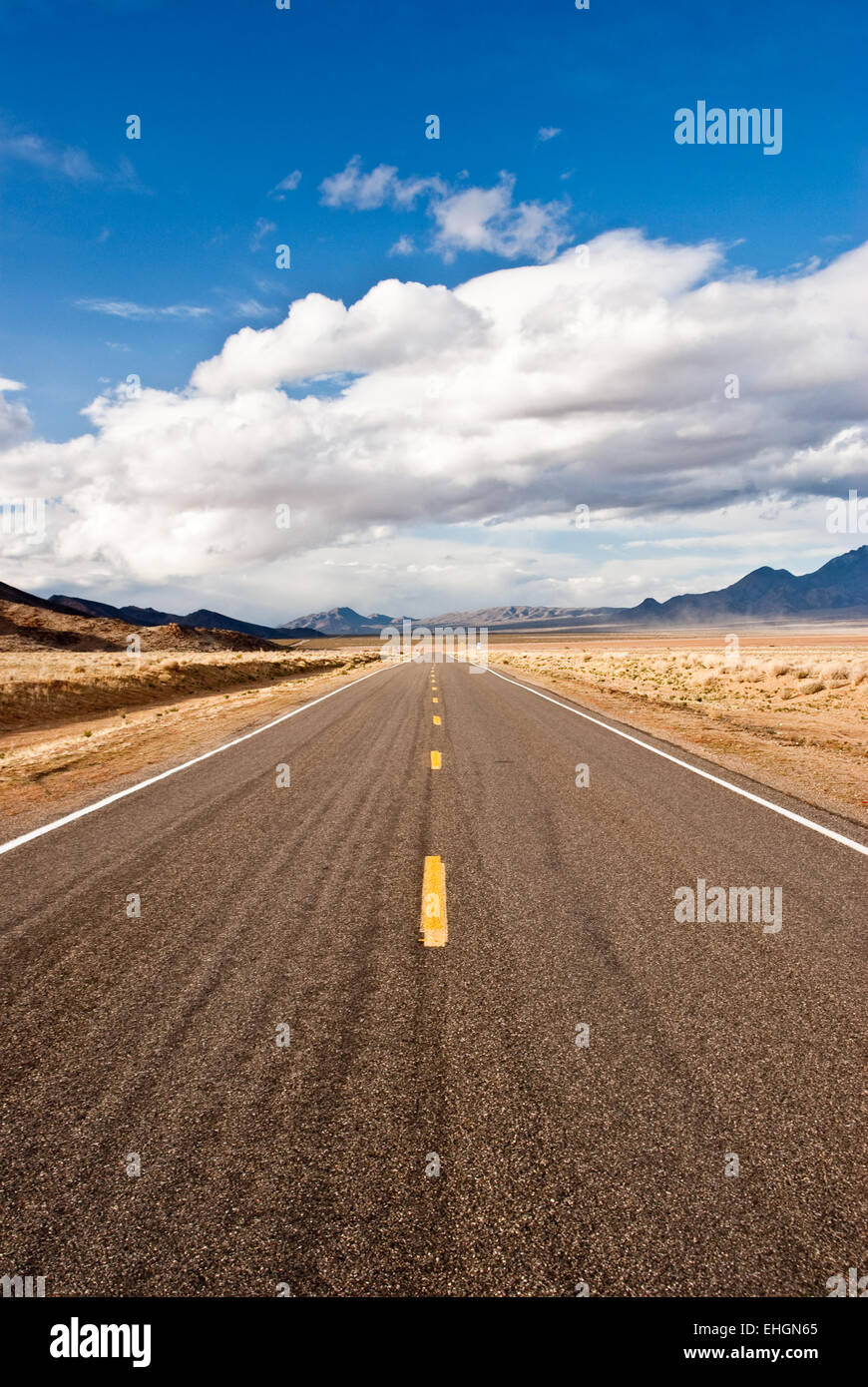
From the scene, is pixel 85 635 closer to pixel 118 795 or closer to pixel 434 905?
pixel 118 795

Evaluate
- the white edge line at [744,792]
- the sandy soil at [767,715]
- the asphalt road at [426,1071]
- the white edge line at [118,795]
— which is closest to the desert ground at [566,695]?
the sandy soil at [767,715]

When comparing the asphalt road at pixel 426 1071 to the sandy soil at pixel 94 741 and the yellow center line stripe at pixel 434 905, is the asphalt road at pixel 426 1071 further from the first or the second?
the sandy soil at pixel 94 741

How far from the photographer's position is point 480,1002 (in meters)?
4.22

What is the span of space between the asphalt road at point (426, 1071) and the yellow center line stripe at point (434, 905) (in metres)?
0.09

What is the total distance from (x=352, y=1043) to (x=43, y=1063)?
58.3 inches

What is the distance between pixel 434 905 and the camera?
5738mm

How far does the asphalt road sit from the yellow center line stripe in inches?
3.4

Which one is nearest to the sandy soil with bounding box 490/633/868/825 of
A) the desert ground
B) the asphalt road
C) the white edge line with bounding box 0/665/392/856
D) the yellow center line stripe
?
the desert ground

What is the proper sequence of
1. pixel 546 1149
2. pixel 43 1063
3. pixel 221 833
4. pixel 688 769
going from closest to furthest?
pixel 546 1149, pixel 43 1063, pixel 221 833, pixel 688 769

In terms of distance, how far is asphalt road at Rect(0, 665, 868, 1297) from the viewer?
8.39 ft

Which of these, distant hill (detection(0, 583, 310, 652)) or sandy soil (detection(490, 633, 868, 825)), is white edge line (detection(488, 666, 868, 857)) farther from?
distant hill (detection(0, 583, 310, 652))

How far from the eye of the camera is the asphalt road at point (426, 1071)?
256cm
